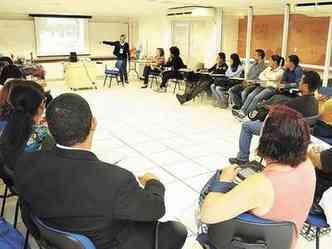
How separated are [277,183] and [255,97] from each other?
487cm

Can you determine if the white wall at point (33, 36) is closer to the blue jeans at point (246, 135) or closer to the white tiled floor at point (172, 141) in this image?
the white tiled floor at point (172, 141)

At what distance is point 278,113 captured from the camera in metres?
1.59

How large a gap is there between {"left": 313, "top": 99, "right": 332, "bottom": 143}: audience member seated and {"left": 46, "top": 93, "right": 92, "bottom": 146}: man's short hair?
2.14 metres

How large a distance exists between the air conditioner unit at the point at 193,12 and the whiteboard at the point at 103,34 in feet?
10.5

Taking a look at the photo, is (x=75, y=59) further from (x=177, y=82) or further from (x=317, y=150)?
(x=317, y=150)

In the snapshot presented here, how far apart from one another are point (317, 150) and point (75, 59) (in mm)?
8239

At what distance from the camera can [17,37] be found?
10578 millimetres

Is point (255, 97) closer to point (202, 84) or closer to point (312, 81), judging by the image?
point (202, 84)

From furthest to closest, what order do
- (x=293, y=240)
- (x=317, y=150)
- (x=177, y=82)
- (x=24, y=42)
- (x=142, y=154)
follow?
(x=24, y=42)
(x=177, y=82)
(x=142, y=154)
(x=317, y=150)
(x=293, y=240)

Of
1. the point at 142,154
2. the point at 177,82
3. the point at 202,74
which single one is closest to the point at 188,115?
the point at 202,74

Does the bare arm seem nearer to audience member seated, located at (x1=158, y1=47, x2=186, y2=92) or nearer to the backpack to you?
the backpack

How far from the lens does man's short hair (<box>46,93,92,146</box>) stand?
144 cm

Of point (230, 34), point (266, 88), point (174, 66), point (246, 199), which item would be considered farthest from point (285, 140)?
point (230, 34)

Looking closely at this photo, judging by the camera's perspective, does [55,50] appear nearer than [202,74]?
No
